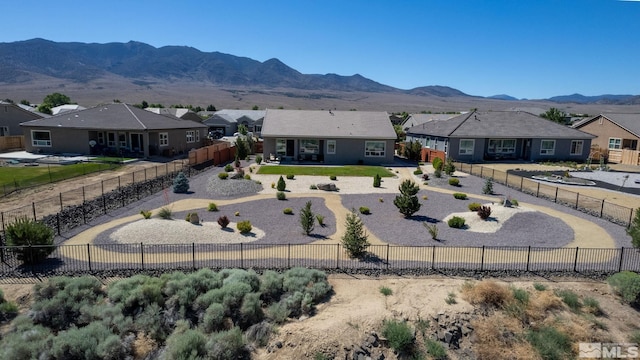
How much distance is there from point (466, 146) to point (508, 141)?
607 cm

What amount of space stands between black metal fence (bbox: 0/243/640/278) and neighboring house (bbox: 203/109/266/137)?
59.4m

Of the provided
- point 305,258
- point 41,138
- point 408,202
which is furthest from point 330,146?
point 41,138

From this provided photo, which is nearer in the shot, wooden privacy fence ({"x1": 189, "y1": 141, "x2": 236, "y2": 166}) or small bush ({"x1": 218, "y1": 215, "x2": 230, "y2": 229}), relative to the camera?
small bush ({"x1": 218, "y1": 215, "x2": 230, "y2": 229})

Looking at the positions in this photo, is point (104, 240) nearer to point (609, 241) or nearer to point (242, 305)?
point (242, 305)

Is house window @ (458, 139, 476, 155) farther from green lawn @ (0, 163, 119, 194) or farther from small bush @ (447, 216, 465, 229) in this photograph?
green lawn @ (0, 163, 119, 194)

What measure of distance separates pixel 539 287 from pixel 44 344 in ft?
51.1

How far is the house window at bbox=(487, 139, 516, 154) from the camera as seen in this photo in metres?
46.9

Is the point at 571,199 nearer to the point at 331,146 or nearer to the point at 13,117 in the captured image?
the point at 331,146

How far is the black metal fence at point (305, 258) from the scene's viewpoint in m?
14.8

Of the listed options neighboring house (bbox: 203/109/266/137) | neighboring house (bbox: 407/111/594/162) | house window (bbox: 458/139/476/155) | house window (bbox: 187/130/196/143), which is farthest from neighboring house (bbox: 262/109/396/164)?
neighboring house (bbox: 203/109/266/137)

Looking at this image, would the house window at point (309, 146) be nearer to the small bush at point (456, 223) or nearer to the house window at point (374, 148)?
the house window at point (374, 148)

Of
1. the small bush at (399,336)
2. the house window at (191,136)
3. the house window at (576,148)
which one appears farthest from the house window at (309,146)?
the small bush at (399,336)

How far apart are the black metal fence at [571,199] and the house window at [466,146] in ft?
26.1

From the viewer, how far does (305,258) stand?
53.0 ft
